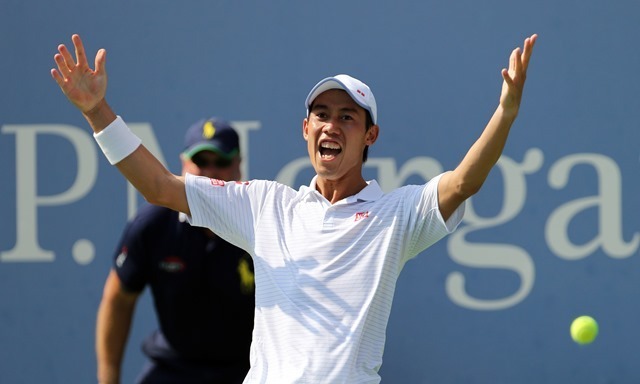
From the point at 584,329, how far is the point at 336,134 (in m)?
1.77

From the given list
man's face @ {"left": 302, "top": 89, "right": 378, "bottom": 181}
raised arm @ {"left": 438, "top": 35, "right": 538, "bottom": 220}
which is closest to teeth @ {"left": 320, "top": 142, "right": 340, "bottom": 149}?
man's face @ {"left": 302, "top": 89, "right": 378, "bottom": 181}

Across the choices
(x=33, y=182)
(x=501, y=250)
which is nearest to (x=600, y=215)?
(x=501, y=250)

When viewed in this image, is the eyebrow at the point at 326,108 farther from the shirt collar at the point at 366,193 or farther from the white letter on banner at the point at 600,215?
the white letter on banner at the point at 600,215

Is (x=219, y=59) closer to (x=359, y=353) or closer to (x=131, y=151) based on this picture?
(x=131, y=151)

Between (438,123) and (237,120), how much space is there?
84 centimetres

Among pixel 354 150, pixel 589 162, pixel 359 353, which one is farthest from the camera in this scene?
pixel 589 162

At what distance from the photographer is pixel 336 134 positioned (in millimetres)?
3418

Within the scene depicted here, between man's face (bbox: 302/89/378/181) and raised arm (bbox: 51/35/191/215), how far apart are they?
42 cm

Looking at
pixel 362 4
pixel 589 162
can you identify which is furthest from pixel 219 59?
pixel 589 162

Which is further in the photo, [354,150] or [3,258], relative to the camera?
[3,258]

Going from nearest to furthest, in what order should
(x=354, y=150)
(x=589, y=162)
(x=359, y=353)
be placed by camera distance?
1. (x=359, y=353)
2. (x=354, y=150)
3. (x=589, y=162)

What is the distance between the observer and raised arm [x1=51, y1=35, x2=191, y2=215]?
3.23 meters

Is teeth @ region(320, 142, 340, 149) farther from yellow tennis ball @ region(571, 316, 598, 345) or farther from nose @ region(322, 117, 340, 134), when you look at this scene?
yellow tennis ball @ region(571, 316, 598, 345)

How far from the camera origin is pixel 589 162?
193 inches
